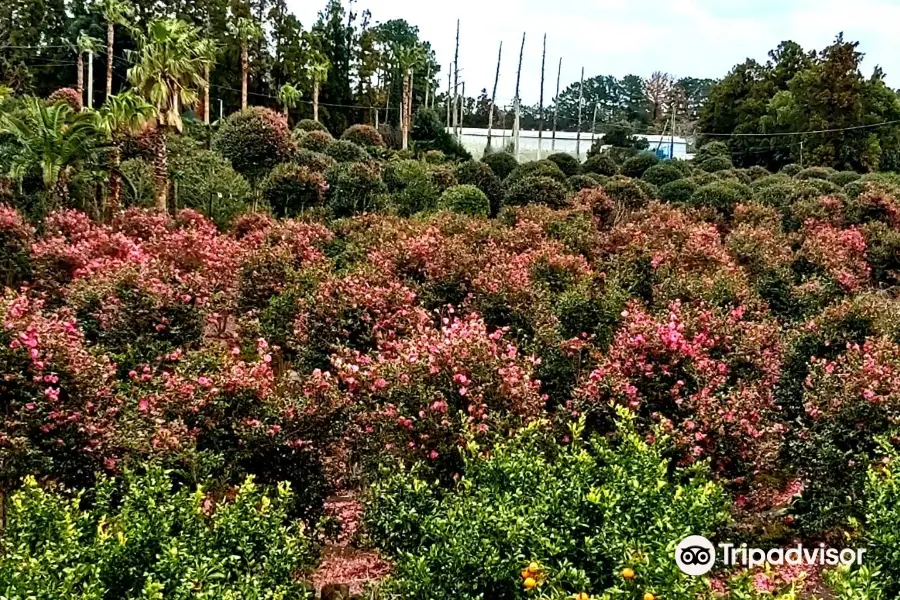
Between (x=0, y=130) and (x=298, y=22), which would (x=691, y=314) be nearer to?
(x=0, y=130)

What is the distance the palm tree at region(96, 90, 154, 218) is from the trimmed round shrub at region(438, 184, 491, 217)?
6.00 m

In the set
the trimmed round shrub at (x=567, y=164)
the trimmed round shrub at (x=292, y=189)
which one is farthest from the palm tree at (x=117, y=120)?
the trimmed round shrub at (x=567, y=164)

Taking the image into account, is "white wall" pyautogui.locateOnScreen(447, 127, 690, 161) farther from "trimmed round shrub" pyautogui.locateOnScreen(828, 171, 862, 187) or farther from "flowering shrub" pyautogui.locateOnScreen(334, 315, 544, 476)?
"flowering shrub" pyautogui.locateOnScreen(334, 315, 544, 476)

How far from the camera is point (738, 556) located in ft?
13.3

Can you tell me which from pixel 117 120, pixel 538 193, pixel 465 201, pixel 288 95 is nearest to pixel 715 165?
pixel 538 193

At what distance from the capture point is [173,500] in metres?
3.28

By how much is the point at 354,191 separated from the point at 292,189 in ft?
4.25

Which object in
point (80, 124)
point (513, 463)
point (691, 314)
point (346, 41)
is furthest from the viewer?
point (346, 41)

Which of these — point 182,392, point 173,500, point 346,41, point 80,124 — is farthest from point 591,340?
point 346,41

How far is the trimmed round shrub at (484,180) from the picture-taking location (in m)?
19.4

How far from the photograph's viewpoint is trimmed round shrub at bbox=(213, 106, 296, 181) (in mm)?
16484

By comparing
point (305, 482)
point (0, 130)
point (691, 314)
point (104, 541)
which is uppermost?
point (0, 130)

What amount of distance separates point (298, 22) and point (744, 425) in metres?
33.7

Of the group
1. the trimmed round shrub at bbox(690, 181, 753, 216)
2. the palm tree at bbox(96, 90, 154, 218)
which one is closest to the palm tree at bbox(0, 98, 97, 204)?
the palm tree at bbox(96, 90, 154, 218)
